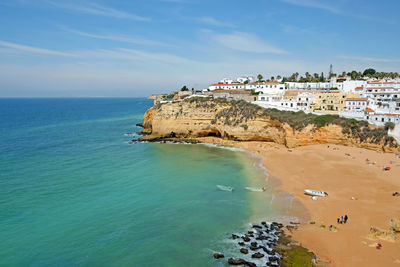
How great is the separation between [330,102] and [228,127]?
23.4 meters

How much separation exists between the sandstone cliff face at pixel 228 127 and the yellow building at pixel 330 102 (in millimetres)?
9483

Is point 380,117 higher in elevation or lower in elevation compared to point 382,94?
lower

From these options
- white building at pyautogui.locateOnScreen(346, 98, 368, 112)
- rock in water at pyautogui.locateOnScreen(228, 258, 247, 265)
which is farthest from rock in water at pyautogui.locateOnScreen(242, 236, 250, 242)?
white building at pyautogui.locateOnScreen(346, 98, 368, 112)

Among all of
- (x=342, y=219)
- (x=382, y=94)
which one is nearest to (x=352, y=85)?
(x=382, y=94)

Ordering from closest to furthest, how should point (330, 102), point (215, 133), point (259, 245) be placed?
1. point (259, 245)
2. point (330, 102)
3. point (215, 133)

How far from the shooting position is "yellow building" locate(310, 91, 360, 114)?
5353 cm

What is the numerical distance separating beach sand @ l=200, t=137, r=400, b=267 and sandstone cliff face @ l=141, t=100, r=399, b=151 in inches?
80.0

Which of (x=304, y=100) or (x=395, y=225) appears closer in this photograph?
(x=395, y=225)

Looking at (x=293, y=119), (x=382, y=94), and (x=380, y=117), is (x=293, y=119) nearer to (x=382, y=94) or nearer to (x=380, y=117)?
(x=380, y=117)

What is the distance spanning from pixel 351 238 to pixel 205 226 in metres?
12.0

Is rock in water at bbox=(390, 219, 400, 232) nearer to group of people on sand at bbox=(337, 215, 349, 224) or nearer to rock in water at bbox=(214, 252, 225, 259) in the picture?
group of people on sand at bbox=(337, 215, 349, 224)

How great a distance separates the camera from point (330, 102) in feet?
180

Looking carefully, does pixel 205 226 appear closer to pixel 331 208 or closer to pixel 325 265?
pixel 325 265

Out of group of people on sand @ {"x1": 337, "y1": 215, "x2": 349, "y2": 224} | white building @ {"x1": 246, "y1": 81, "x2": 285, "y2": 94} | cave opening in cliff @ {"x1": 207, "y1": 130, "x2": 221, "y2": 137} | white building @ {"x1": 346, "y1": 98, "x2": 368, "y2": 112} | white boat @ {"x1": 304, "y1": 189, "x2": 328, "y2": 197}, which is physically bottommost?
group of people on sand @ {"x1": 337, "y1": 215, "x2": 349, "y2": 224}
